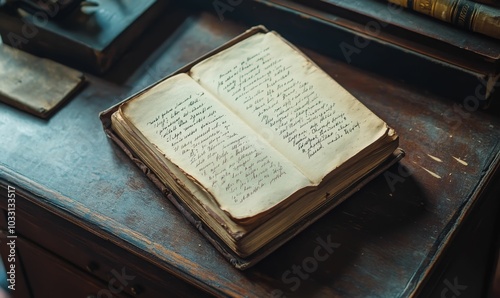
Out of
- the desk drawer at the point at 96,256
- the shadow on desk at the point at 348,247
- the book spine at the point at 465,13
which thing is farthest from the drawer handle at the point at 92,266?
the book spine at the point at 465,13

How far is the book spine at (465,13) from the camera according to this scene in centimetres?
116

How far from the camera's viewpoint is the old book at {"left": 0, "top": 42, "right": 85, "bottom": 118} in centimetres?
122

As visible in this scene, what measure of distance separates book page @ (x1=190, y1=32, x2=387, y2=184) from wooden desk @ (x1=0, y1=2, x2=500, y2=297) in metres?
0.09

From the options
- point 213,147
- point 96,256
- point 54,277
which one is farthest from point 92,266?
point 213,147

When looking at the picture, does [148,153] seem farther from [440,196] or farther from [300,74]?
[440,196]

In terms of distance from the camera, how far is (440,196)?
3.50 feet

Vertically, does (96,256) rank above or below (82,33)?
below

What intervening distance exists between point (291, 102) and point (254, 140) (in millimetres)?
107

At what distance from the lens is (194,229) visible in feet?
3.41

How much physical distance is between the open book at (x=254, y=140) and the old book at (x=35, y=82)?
0.49ft

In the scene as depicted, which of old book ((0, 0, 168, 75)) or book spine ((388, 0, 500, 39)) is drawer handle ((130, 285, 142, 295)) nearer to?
old book ((0, 0, 168, 75))

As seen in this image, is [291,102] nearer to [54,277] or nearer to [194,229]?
[194,229]

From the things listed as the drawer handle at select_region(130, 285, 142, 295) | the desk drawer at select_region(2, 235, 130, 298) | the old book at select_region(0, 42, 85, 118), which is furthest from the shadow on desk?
the old book at select_region(0, 42, 85, 118)

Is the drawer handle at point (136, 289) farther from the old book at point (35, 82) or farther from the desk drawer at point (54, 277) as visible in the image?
the old book at point (35, 82)
